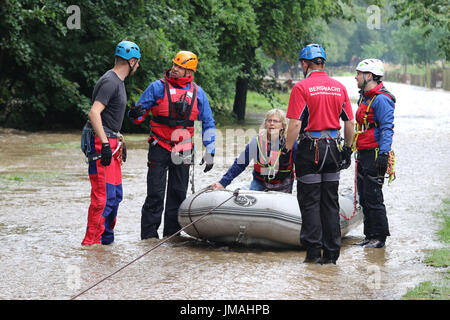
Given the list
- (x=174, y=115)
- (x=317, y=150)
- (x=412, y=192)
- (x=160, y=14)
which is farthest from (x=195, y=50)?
(x=317, y=150)

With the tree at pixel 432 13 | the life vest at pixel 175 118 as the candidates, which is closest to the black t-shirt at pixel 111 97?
the life vest at pixel 175 118

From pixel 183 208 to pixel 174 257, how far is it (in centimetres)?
69

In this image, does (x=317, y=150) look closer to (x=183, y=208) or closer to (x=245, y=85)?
(x=183, y=208)

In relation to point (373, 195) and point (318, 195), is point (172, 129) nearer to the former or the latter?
point (318, 195)

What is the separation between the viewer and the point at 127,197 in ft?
35.9

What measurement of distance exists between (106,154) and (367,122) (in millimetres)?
2676

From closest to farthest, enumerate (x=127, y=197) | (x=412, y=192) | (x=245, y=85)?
1. (x=127, y=197)
2. (x=412, y=192)
3. (x=245, y=85)

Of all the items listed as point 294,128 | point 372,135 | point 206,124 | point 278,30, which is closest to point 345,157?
point 294,128

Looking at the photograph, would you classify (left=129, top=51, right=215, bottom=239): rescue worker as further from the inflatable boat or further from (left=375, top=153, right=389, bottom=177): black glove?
(left=375, top=153, right=389, bottom=177): black glove

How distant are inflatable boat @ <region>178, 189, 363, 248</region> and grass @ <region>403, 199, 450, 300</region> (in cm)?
130


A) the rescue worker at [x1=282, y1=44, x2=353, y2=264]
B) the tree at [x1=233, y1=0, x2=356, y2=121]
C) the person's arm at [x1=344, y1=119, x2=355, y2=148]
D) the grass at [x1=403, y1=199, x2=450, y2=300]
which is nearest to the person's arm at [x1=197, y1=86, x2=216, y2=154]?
the rescue worker at [x1=282, y1=44, x2=353, y2=264]

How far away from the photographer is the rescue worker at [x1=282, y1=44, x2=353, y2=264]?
6.64 m

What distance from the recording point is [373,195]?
791 centimetres

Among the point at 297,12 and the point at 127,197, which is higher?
the point at 297,12
